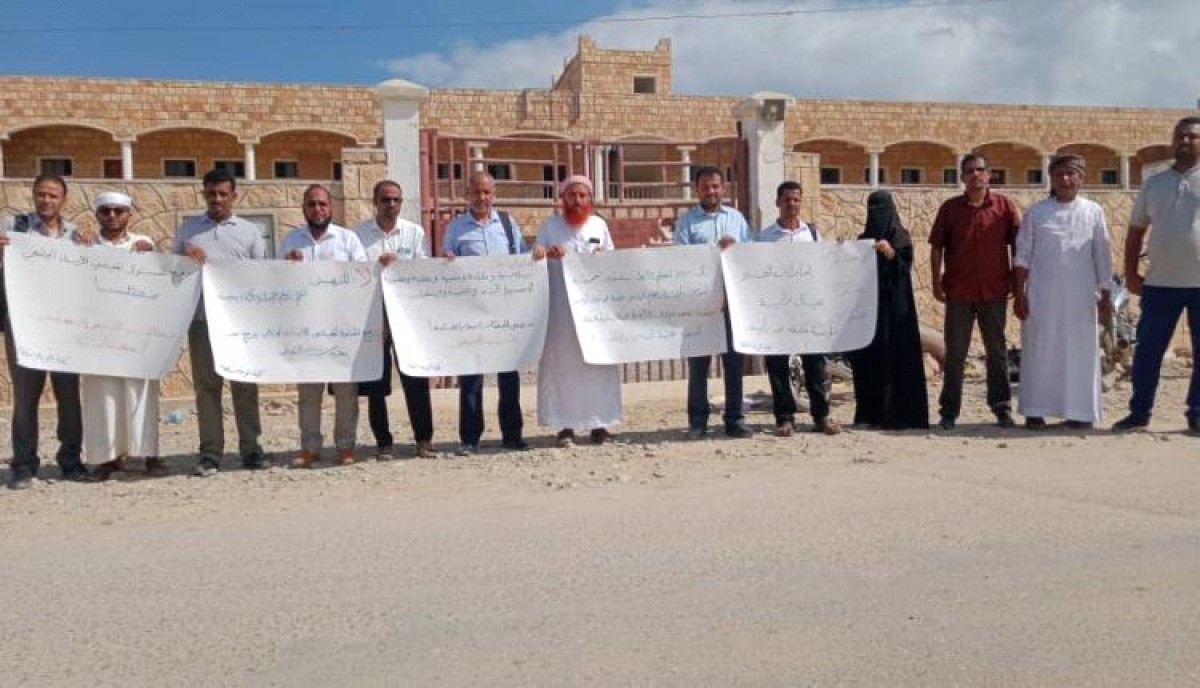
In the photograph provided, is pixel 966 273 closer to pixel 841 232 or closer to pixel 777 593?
pixel 777 593

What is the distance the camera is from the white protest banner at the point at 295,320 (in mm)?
6082

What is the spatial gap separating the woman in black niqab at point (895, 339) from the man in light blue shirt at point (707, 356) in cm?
97

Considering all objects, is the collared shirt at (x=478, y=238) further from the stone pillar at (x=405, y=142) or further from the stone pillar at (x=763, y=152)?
the stone pillar at (x=763, y=152)

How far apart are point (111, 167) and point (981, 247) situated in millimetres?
28078

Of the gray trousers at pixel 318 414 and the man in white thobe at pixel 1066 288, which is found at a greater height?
the man in white thobe at pixel 1066 288

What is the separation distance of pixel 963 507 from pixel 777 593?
1.58 metres

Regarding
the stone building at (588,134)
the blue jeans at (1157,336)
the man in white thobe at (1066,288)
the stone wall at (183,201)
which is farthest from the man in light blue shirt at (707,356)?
the stone building at (588,134)

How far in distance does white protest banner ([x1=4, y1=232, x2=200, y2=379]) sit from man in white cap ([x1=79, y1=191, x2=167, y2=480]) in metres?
0.11

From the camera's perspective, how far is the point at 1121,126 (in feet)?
111

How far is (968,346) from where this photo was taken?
702cm

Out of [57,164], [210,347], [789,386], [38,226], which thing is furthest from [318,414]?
[57,164]

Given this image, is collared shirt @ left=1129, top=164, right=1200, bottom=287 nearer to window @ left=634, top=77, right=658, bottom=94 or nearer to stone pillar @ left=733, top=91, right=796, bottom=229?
stone pillar @ left=733, top=91, right=796, bottom=229

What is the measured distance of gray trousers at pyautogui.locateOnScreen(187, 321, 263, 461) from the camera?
6055 millimetres

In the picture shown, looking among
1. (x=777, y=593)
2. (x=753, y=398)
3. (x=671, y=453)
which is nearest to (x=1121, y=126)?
(x=753, y=398)
